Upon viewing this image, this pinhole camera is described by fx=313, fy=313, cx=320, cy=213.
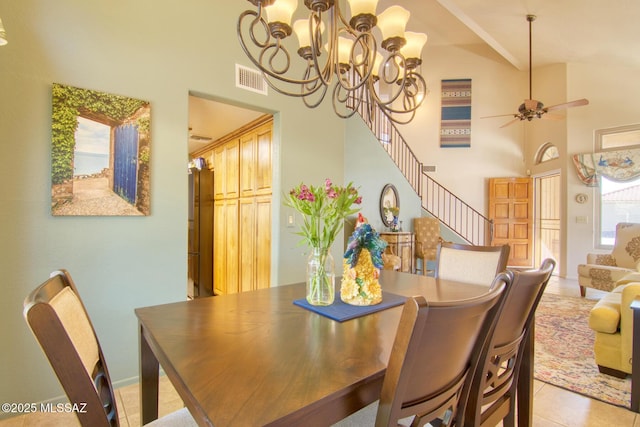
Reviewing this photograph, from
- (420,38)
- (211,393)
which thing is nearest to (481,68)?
(420,38)

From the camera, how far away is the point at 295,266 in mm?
3018

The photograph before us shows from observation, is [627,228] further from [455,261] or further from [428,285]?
[428,285]

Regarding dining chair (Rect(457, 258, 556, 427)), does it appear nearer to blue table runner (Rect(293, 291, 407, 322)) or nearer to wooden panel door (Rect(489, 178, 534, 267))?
blue table runner (Rect(293, 291, 407, 322))

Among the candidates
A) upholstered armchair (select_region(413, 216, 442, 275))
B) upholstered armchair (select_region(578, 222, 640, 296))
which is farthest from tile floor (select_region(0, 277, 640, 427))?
upholstered armchair (select_region(413, 216, 442, 275))

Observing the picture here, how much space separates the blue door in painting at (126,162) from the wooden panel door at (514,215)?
7.45 metres

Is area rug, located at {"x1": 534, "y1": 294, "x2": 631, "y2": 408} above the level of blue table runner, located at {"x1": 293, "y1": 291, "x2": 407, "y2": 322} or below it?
below

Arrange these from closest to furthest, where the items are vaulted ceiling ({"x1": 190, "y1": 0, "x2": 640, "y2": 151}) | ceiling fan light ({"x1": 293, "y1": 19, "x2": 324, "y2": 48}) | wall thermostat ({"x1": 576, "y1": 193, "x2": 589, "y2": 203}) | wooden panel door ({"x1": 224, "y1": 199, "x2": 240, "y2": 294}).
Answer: ceiling fan light ({"x1": 293, "y1": 19, "x2": 324, "y2": 48}), wooden panel door ({"x1": 224, "y1": 199, "x2": 240, "y2": 294}), vaulted ceiling ({"x1": 190, "y1": 0, "x2": 640, "y2": 151}), wall thermostat ({"x1": 576, "y1": 193, "x2": 589, "y2": 203})

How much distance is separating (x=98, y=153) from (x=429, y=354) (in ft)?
7.32

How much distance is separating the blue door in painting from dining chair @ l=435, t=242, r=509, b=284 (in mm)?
2186

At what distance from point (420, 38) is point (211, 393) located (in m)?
2.06

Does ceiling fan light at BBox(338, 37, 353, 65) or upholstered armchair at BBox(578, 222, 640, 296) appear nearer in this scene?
ceiling fan light at BBox(338, 37, 353, 65)

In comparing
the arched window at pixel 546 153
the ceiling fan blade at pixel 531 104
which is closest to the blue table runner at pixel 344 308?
the ceiling fan blade at pixel 531 104

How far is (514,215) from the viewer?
7.29m

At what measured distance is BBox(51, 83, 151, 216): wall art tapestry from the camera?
6.23ft
